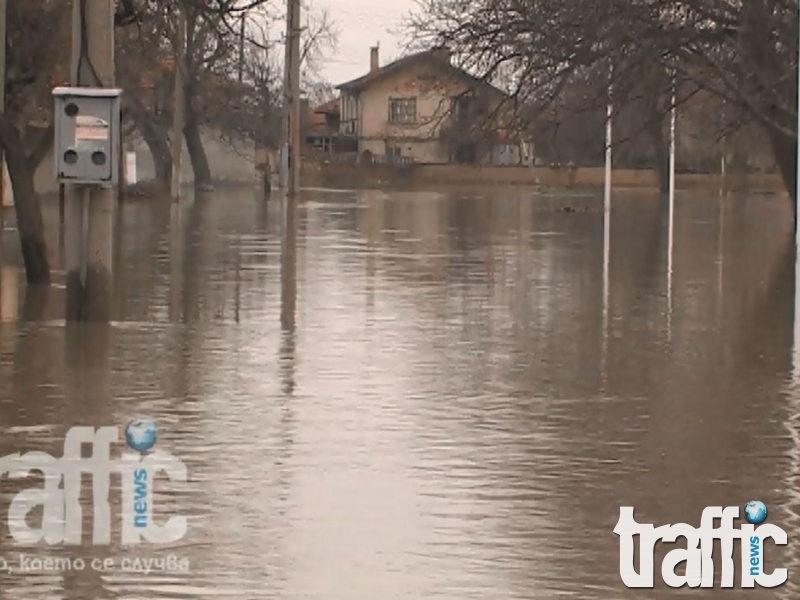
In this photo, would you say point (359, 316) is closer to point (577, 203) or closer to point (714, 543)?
point (714, 543)

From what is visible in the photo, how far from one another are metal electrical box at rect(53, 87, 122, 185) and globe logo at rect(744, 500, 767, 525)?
777 cm

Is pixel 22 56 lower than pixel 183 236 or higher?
higher

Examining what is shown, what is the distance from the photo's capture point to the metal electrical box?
51.4ft

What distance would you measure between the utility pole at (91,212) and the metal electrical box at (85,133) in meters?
0.39

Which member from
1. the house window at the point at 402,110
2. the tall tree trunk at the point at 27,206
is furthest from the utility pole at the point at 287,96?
the house window at the point at 402,110

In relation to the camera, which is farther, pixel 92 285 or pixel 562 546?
pixel 92 285

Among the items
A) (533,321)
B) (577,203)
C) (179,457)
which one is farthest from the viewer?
(577,203)

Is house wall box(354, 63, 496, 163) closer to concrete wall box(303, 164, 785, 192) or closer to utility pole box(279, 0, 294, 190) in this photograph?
concrete wall box(303, 164, 785, 192)

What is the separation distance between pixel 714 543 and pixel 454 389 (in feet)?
16.7

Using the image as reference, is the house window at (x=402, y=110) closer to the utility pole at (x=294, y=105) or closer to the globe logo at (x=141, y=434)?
the utility pole at (x=294, y=105)

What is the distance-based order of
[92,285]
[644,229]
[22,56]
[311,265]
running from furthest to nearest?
[644,229] < [311,265] < [22,56] < [92,285]

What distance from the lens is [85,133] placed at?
15.7 meters

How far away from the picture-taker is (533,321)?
62.7ft

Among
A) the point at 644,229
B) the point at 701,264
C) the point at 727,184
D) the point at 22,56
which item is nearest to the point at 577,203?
the point at 644,229
